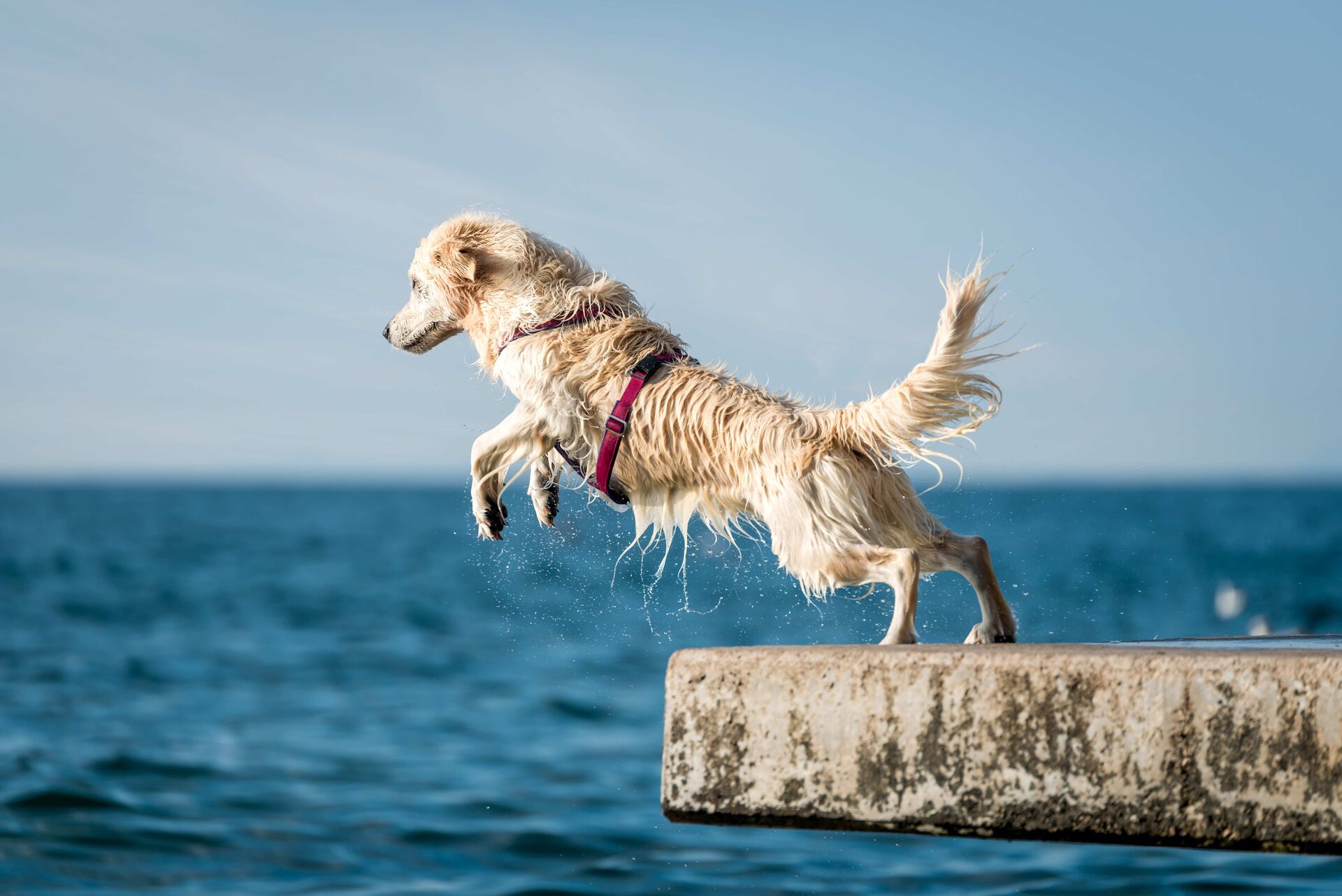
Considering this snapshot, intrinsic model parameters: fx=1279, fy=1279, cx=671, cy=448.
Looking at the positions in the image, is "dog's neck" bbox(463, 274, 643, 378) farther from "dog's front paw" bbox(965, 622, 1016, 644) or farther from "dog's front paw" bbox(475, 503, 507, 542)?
"dog's front paw" bbox(965, 622, 1016, 644)

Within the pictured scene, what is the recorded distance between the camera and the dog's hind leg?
522cm

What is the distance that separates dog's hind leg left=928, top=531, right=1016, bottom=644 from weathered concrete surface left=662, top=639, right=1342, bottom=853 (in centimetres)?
Answer: 110

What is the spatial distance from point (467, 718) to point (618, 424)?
1414 centimetres

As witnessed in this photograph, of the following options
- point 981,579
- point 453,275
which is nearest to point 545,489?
point 453,275

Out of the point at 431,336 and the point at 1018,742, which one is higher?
the point at 431,336

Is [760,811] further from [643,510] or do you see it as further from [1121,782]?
[643,510]

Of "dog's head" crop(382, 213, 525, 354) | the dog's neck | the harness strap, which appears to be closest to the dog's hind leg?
the harness strap

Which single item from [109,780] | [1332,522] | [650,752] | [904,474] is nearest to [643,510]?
[904,474]

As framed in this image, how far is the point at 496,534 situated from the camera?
19.5 feet

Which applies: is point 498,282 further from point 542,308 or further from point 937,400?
point 937,400

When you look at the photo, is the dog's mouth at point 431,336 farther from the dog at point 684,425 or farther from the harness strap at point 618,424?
the harness strap at point 618,424

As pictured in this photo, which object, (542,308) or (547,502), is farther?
(547,502)

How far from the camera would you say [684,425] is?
5.29 m

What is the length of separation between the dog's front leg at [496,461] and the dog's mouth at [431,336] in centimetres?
67
